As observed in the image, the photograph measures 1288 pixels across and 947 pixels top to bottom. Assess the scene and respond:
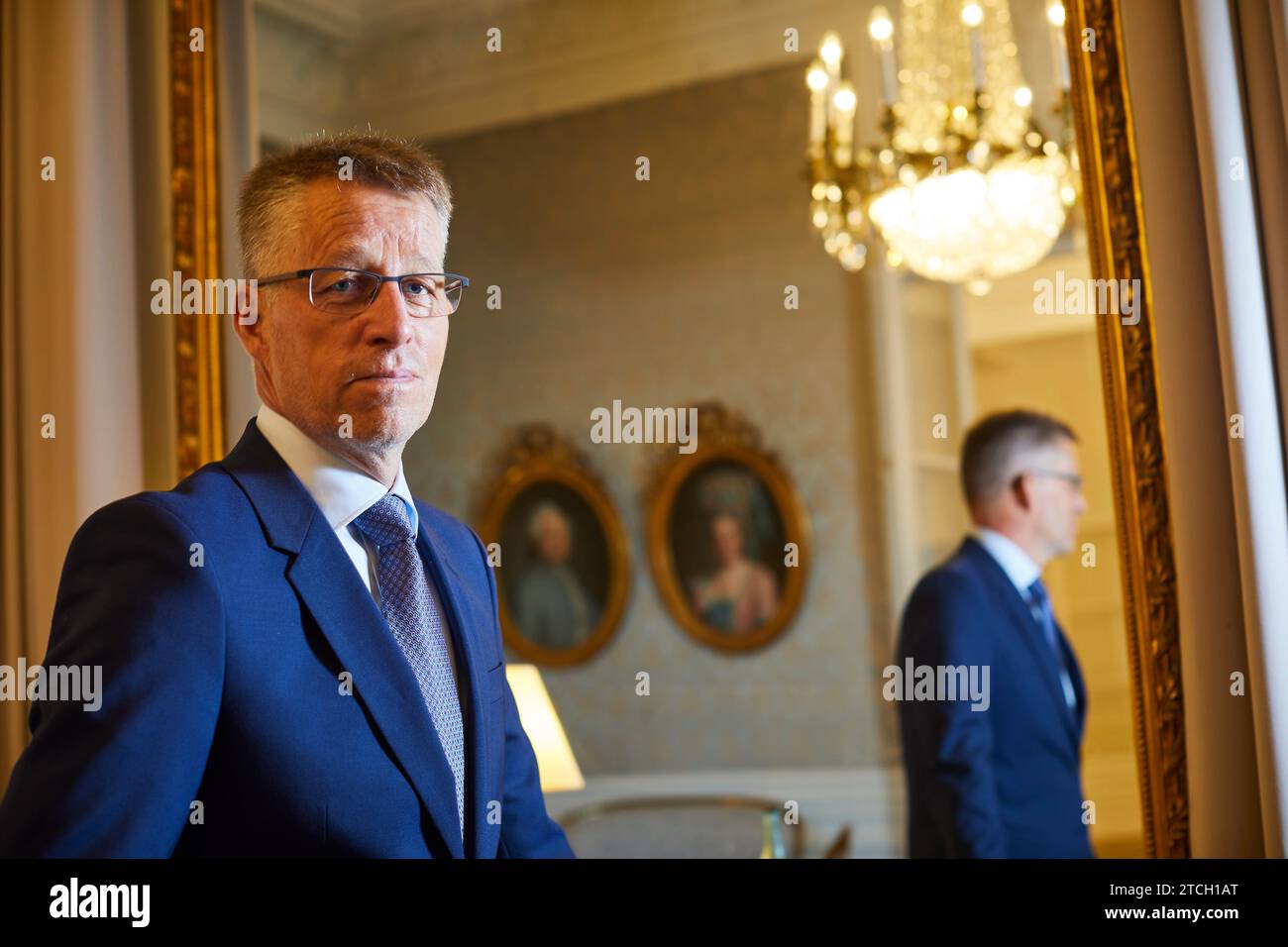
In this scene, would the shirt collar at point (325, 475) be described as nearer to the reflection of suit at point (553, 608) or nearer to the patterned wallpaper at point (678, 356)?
the patterned wallpaper at point (678, 356)

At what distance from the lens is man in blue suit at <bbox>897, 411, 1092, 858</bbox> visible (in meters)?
2.69

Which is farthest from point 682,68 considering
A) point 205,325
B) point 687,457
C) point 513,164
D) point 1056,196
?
point 205,325

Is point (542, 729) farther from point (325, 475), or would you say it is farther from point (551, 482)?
point (551, 482)

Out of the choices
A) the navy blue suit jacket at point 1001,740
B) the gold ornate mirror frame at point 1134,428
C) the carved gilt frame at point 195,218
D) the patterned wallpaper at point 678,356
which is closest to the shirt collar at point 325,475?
the carved gilt frame at point 195,218

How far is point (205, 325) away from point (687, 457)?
294 centimetres

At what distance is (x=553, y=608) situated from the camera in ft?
16.9

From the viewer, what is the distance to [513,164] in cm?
507

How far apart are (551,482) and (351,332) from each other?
363 centimetres

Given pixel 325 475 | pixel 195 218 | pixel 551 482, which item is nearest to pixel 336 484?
pixel 325 475

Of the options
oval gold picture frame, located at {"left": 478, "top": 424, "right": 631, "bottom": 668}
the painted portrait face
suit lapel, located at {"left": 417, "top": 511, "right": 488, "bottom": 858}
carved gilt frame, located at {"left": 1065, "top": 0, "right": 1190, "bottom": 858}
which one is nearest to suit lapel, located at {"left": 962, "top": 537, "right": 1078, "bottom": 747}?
carved gilt frame, located at {"left": 1065, "top": 0, "right": 1190, "bottom": 858}

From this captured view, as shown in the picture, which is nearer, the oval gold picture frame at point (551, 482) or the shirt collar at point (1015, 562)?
the shirt collar at point (1015, 562)

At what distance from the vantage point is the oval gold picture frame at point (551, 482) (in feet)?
16.8

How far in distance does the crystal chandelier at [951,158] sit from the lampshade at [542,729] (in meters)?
1.71
